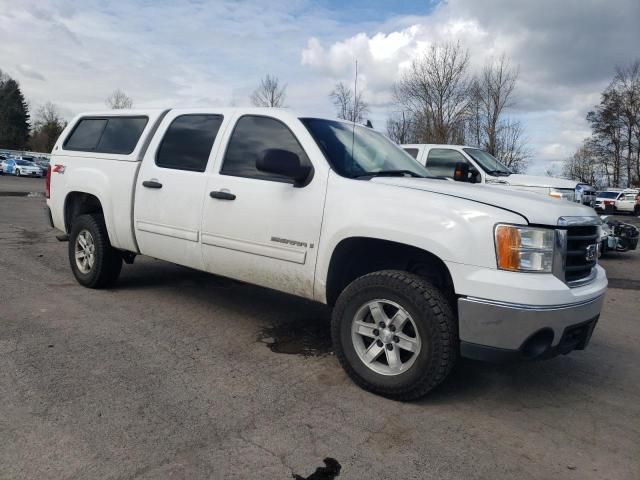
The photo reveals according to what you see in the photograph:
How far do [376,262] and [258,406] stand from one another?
1.37 metres

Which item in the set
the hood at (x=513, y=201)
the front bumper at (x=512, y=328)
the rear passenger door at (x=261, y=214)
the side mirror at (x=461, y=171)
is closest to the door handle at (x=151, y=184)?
the rear passenger door at (x=261, y=214)

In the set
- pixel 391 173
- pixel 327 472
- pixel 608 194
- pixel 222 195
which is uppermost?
pixel 391 173

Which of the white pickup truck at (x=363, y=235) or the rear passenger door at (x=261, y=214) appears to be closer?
the white pickup truck at (x=363, y=235)

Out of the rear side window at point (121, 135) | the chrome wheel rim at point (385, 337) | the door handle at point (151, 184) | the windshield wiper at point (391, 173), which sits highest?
the rear side window at point (121, 135)

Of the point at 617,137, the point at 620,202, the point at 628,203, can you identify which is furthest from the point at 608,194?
the point at 617,137

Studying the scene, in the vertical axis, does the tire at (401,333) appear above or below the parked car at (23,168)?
below

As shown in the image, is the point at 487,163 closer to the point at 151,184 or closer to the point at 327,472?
the point at 151,184

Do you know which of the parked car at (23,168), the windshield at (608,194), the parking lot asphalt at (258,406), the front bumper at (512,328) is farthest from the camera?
the parked car at (23,168)

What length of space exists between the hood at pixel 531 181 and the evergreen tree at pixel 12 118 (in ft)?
276

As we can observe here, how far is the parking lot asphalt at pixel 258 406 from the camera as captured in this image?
2.70 meters

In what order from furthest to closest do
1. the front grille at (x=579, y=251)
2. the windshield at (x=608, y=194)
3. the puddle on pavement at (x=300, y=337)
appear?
the windshield at (x=608, y=194) < the puddle on pavement at (x=300, y=337) < the front grille at (x=579, y=251)

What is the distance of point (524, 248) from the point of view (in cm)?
309

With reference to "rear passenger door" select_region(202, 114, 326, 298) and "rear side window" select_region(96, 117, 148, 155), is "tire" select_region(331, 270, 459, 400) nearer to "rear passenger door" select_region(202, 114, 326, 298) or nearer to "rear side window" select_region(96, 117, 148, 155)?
"rear passenger door" select_region(202, 114, 326, 298)

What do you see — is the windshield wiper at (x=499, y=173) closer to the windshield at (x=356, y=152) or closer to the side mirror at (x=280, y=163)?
the windshield at (x=356, y=152)
